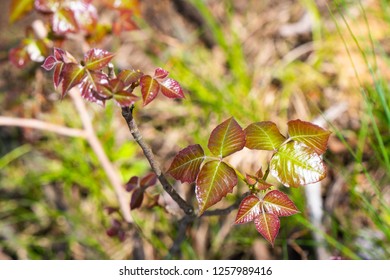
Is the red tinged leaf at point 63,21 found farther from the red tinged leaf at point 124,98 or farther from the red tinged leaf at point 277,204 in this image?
the red tinged leaf at point 277,204

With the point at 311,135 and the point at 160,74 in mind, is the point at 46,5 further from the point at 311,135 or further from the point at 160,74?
the point at 311,135

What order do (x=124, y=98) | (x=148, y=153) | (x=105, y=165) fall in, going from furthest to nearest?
(x=105, y=165) → (x=148, y=153) → (x=124, y=98)

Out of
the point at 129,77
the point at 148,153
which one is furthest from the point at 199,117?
the point at 129,77

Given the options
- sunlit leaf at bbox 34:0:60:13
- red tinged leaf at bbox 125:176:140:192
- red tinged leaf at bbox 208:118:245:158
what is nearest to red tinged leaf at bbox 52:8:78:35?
sunlit leaf at bbox 34:0:60:13

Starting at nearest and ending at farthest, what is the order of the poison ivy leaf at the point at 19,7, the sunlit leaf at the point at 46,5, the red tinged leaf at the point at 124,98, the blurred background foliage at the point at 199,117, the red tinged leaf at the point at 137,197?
1. the red tinged leaf at the point at 124,98
2. the red tinged leaf at the point at 137,197
3. the sunlit leaf at the point at 46,5
4. the poison ivy leaf at the point at 19,7
5. the blurred background foliage at the point at 199,117

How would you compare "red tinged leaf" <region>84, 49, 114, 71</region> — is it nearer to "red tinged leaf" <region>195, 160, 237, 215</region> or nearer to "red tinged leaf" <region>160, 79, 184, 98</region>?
"red tinged leaf" <region>160, 79, 184, 98</region>

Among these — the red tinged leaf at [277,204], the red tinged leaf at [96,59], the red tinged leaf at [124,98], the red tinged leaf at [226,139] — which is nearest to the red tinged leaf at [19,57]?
the red tinged leaf at [96,59]
